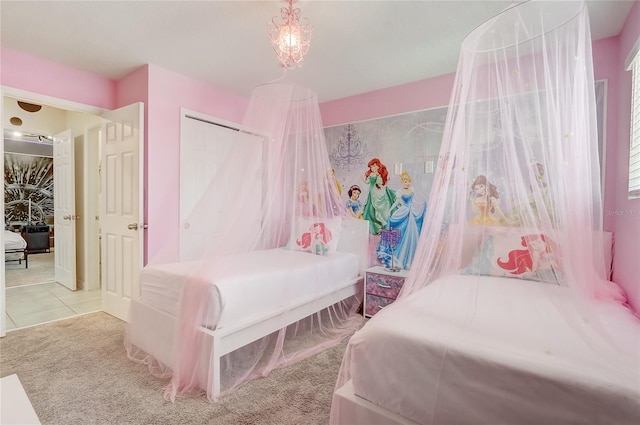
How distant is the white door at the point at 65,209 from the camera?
4.21 m

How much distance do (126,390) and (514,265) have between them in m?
2.81

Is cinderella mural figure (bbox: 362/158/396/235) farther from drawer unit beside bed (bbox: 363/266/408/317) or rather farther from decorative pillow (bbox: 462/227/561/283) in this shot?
decorative pillow (bbox: 462/227/561/283)

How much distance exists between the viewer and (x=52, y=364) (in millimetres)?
2330

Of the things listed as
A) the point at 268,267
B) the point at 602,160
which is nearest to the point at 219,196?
the point at 268,267

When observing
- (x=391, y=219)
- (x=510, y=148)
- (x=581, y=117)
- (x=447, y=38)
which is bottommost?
(x=391, y=219)

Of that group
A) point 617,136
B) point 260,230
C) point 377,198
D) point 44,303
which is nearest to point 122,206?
point 44,303

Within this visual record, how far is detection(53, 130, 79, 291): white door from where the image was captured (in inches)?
166

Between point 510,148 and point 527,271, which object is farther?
point 527,271

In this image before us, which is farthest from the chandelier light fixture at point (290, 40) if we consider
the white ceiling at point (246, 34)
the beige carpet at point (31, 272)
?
the beige carpet at point (31, 272)

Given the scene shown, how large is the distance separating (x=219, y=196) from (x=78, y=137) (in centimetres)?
339

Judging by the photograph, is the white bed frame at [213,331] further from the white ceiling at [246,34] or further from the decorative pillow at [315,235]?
the white ceiling at [246,34]

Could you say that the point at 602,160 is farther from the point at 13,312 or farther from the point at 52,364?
the point at 13,312

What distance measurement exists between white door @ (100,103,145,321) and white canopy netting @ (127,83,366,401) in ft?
2.27

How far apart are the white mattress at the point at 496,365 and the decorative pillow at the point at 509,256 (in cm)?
23
